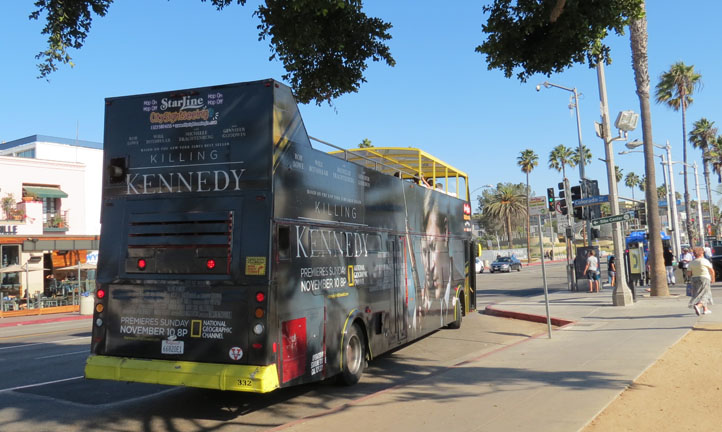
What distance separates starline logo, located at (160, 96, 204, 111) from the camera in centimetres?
731

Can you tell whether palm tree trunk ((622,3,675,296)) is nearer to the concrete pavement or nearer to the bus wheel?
the concrete pavement

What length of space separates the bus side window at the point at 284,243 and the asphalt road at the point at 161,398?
1.95m

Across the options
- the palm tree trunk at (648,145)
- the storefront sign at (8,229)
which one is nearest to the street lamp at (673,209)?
the palm tree trunk at (648,145)

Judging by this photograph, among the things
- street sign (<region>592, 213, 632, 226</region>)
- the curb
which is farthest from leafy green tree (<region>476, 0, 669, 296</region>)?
street sign (<region>592, 213, 632, 226</region>)

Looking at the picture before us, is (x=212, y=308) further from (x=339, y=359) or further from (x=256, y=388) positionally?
(x=339, y=359)

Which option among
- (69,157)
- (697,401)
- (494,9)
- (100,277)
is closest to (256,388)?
(100,277)

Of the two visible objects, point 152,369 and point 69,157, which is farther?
point 69,157

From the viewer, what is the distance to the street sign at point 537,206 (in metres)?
13.8

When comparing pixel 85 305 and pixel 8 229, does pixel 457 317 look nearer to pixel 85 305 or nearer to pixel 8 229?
pixel 85 305

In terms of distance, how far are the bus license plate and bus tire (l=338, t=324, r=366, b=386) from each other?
241 centimetres

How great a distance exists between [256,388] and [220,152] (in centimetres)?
286

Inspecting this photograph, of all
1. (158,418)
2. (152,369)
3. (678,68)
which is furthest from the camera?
(678,68)

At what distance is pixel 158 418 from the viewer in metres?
7.40

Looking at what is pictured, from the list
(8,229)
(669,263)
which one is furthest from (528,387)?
(8,229)
